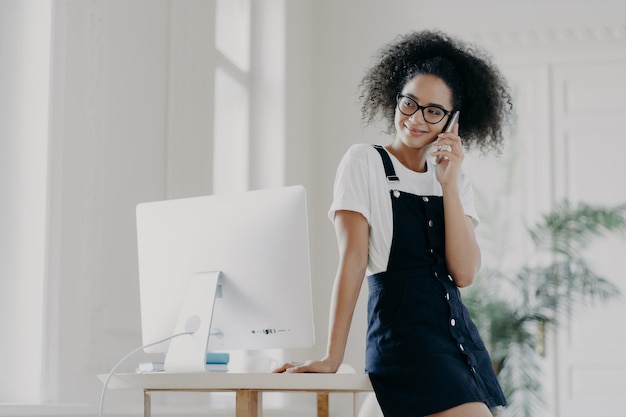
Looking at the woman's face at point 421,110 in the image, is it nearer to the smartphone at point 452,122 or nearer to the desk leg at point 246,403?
the smartphone at point 452,122

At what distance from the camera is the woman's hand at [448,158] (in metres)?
2.04

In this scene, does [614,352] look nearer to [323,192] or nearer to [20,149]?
[323,192]

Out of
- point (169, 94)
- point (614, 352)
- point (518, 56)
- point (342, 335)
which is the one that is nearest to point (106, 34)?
point (169, 94)

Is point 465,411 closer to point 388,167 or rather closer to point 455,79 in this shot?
point 388,167

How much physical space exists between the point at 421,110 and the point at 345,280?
0.43 meters

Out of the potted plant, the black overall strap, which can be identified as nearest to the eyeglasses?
the black overall strap

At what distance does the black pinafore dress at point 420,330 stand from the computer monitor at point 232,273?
18cm

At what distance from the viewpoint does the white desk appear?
1.78m

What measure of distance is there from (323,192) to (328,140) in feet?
0.97

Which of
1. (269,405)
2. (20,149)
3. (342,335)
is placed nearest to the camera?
(342,335)

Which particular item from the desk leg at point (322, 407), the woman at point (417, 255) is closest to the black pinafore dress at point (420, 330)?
the woman at point (417, 255)

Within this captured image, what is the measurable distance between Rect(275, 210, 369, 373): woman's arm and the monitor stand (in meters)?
0.24

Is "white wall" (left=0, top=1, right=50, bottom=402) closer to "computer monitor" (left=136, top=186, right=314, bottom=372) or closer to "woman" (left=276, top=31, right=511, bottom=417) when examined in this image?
"computer monitor" (left=136, top=186, right=314, bottom=372)

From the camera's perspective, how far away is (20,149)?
270 centimetres
